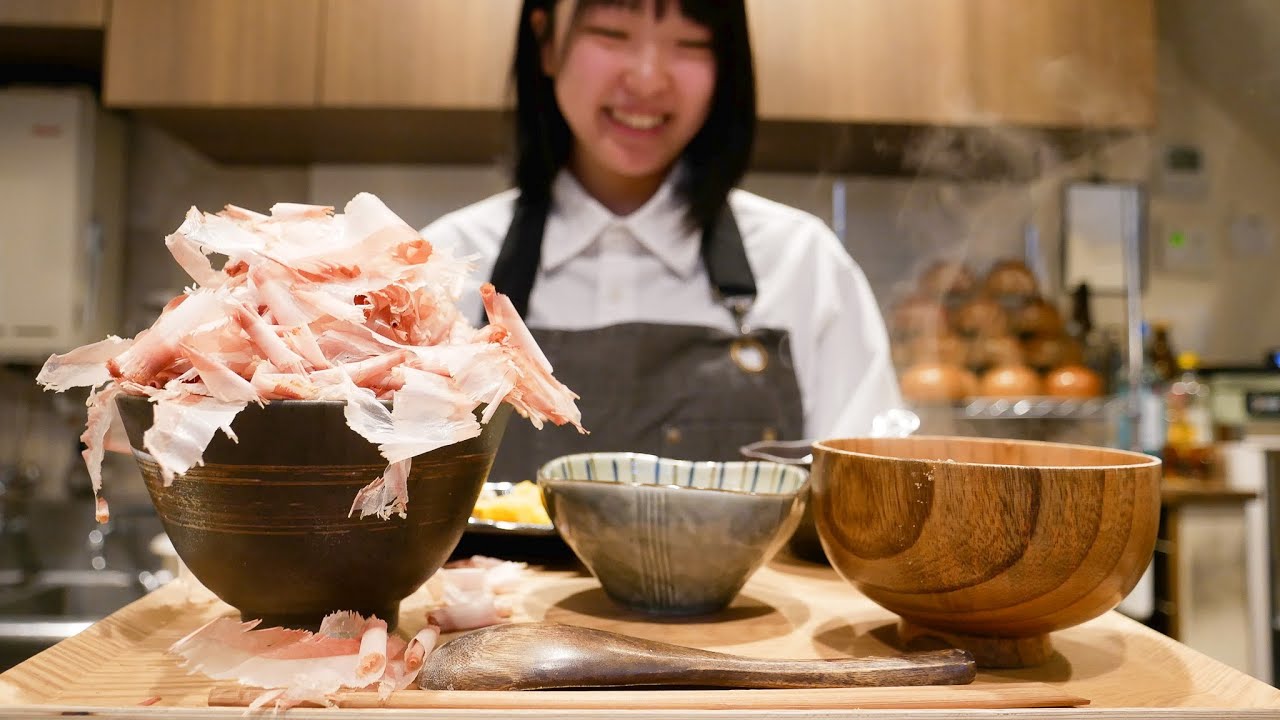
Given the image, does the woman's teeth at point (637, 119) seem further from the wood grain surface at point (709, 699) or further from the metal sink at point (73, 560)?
the metal sink at point (73, 560)

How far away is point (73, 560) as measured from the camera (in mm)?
2586

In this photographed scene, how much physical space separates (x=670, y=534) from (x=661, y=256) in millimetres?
1094

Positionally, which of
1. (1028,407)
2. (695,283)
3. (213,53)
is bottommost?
(1028,407)

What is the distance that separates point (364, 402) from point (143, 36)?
2531 millimetres

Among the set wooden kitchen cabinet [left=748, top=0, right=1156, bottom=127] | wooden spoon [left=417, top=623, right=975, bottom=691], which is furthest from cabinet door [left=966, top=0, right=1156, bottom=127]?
wooden spoon [left=417, top=623, right=975, bottom=691]

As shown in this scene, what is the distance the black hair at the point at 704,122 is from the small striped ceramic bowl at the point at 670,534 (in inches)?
40.4

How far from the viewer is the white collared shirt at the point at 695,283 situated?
1.64 metres


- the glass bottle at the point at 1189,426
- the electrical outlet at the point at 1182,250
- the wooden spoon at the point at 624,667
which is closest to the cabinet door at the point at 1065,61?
the electrical outlet at the point at 1182,250

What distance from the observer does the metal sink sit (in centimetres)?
247

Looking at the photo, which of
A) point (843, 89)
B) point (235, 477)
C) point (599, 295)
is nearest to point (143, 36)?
point (599, 295)

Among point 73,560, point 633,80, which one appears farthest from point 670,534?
point 73,560

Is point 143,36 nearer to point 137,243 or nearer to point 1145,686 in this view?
point 137,243

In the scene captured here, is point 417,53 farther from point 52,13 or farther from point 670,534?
point 670,534

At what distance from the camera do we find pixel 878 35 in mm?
2545
